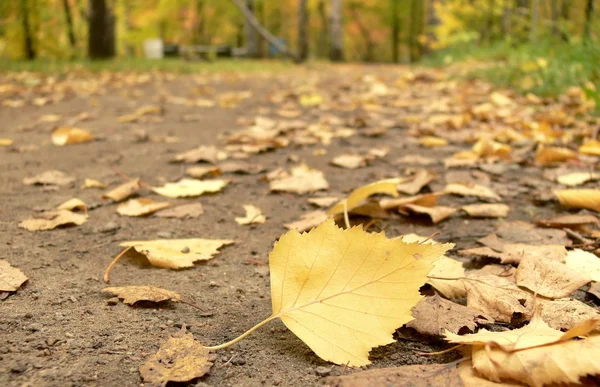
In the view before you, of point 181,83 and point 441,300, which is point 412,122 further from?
point 181,83

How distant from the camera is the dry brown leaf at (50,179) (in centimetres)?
204

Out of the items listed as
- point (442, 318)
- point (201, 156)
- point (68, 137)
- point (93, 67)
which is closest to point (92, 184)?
point (201, 156)

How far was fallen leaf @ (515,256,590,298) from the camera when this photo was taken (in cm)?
105

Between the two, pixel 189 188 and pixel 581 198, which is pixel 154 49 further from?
pixel 581 198

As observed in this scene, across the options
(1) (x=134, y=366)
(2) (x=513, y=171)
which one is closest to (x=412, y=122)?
(2) (x=513, y=171)

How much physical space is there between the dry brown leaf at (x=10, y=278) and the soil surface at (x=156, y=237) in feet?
0.05

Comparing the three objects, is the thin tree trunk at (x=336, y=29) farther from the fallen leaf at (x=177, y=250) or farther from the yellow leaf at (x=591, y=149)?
the fallen leaf at (x=177, y=250)

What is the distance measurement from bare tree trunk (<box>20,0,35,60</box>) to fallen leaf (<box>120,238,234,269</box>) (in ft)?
25.8

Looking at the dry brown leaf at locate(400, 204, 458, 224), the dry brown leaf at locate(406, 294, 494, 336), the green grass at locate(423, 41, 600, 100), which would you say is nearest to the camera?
the dry brown leaf at locate(406, 294, 494, 336)

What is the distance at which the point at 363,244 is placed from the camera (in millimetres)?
910

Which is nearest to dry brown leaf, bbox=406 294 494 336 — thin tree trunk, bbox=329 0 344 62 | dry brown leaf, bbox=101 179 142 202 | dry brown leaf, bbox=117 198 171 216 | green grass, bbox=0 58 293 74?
dry brown leaf, bbox=117 198 171 216

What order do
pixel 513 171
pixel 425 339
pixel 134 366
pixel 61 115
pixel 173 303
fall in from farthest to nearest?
pixel 61 115 → pixel 513 171 → pixel 173 303 → pixel 425 339 → pixel 134 366

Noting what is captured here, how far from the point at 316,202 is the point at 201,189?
0.42 m

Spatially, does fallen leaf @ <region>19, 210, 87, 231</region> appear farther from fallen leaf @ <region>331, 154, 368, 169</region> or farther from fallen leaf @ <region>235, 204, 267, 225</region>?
fallen leaf @ <region>331, 154, 368, 169</region>
